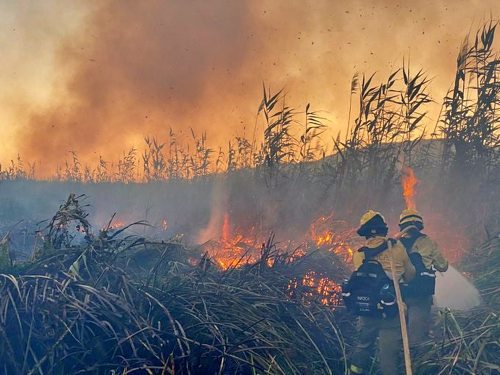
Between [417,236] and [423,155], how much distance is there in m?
5.88

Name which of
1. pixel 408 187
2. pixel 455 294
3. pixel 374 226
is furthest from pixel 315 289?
pixel 408 187

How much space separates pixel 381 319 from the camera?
14.8ft

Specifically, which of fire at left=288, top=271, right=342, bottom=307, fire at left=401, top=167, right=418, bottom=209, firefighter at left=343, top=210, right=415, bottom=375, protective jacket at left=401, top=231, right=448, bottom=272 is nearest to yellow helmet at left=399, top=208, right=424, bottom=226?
protective jacket at left=401, top=231, right=448, bottom=272

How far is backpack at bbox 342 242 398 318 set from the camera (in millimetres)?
4465

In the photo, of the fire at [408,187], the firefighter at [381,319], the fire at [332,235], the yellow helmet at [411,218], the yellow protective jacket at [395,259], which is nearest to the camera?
the firefighter at [381,319]

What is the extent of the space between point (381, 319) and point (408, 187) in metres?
6.18

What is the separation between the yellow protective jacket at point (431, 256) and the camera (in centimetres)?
534

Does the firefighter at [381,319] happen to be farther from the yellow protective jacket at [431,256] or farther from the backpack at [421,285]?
the yellow protective jacket at [431,256]

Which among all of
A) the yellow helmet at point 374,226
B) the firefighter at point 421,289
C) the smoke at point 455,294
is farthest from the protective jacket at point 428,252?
the yellow helmet at point 374,226

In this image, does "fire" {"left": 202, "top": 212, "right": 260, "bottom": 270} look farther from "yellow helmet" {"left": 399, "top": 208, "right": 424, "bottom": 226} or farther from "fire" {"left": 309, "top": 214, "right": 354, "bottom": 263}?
"yellow helmet" {"left": 399, "top": 208, "right": 424, "bottom": 226}

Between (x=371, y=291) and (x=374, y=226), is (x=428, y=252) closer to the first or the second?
(x=374, y=226)

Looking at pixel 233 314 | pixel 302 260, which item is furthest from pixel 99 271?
pixel 302 260

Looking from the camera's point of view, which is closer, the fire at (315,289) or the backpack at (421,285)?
the backpack at (421,285)

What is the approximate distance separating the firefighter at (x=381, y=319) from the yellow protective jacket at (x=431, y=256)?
0.67m
